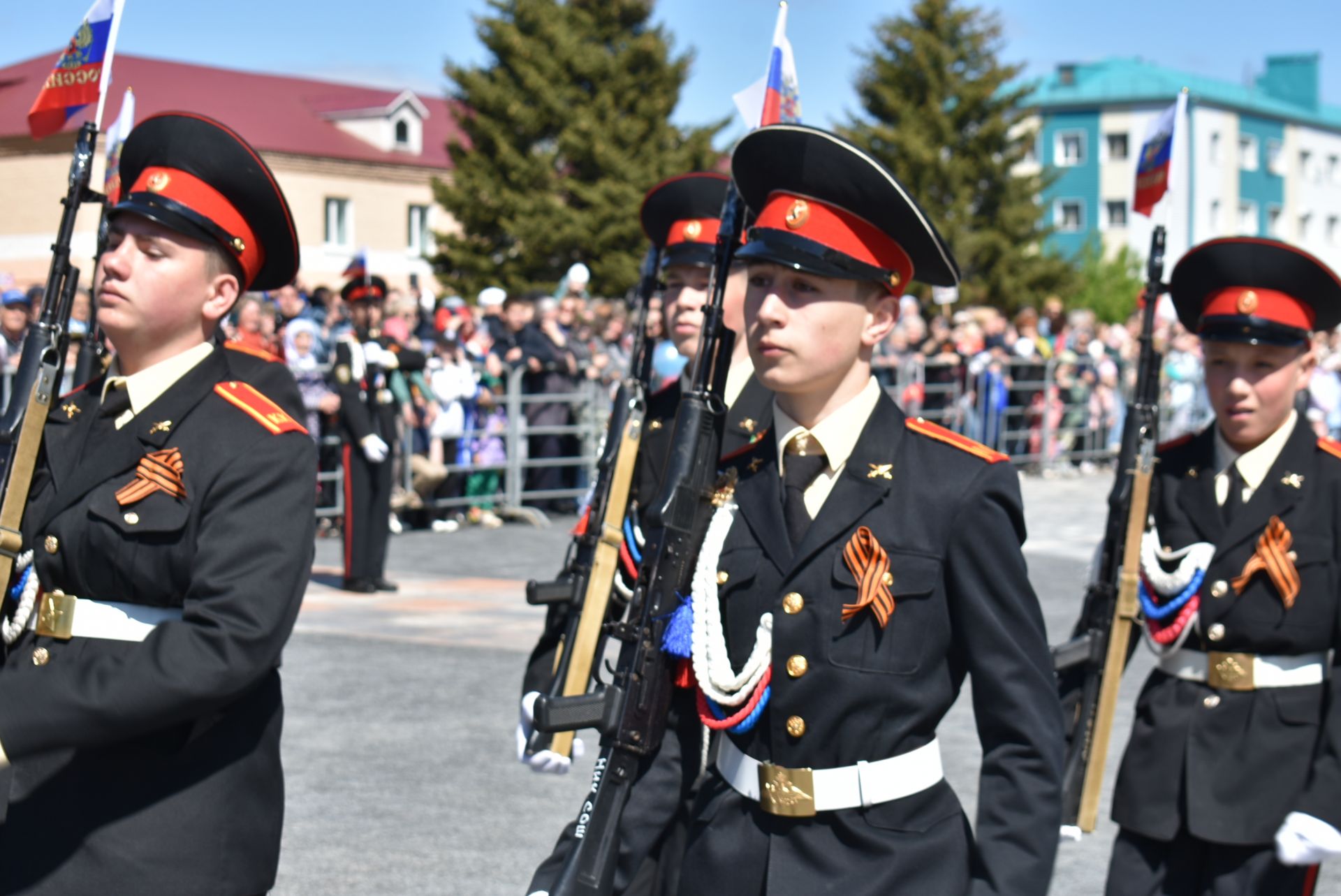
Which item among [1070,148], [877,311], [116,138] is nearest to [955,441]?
[877,311]

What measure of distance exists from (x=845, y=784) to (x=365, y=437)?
911 cm

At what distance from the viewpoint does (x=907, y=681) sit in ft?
9.39

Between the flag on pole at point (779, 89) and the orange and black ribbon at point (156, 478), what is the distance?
1.42 m

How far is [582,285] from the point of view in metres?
16.6

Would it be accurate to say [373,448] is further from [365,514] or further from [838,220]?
[838,220]

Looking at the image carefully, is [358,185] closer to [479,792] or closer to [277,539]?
[479,792]

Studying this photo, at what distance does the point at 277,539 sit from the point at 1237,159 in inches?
3051

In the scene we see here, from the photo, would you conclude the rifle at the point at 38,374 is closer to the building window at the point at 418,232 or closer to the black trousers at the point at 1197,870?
the black trousers at the point at 1197,870

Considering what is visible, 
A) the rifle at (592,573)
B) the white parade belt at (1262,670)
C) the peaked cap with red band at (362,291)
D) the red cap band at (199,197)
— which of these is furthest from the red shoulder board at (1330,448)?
the peaked cap with red band at (362,291)

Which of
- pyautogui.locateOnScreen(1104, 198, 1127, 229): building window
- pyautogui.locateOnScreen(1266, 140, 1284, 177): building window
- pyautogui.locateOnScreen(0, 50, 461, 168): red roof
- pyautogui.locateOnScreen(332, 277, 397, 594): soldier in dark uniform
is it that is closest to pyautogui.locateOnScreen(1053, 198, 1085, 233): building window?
pyautogui.locateOnScreen(1104, 198, 1127, 229): building window

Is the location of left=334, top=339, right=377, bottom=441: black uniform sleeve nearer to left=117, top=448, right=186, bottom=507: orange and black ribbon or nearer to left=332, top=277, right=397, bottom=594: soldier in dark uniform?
left=332, top=277, right=397, bottom=594: soldier in dark uniform

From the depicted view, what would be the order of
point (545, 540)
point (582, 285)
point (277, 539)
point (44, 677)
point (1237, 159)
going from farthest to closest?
point (1237, 159), point (582, 285), point (545, 540), point (277, 539), point (44, 677)

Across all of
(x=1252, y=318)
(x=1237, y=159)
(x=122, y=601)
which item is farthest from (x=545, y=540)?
(x=1237, y=159)

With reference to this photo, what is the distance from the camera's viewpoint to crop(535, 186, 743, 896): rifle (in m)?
3.02
